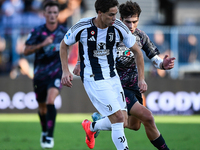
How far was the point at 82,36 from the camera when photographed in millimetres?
5172

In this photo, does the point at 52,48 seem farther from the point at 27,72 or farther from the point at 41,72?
the point at 27,72

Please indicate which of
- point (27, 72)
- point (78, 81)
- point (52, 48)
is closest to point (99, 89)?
point (52, 48)

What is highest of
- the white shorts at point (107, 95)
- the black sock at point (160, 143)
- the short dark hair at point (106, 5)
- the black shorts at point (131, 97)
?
the short dark hair at point (106, 5)

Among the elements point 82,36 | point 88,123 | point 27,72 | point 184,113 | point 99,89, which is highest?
point 82,36

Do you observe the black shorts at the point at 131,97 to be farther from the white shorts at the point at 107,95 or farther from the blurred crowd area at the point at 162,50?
the blurred crowd area at the point at 162,50

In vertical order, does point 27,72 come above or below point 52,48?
below

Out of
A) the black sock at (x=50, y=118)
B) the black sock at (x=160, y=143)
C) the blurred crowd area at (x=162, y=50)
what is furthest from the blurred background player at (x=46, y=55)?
the blurred crowd area at (x=162, y=50)

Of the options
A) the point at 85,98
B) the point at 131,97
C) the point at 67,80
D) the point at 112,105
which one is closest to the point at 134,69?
the point at 131,97

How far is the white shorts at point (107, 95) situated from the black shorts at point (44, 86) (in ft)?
6.81

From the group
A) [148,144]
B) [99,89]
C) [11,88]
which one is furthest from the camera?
[11,88]

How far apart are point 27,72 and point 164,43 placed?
5013mm

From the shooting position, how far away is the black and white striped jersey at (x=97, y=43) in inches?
203

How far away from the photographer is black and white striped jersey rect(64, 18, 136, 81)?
515cm

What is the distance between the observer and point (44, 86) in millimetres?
7457
